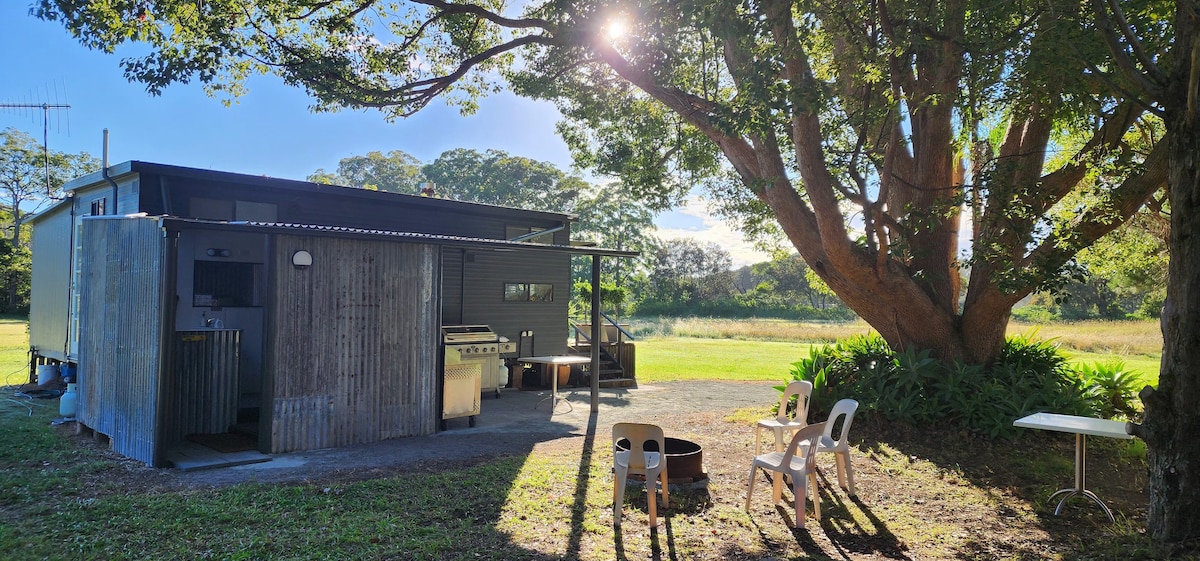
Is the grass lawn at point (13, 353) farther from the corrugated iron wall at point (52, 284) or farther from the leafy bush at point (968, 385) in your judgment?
the leafy bush at point (968, 385)

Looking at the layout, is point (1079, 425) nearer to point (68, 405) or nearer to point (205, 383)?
point (205, 383)

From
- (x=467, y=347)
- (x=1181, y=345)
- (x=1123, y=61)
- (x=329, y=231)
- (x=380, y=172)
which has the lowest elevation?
(x=467, y=347)

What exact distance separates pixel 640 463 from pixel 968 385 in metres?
5.56

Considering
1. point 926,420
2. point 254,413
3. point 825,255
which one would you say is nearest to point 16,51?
point 254,413

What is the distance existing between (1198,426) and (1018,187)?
3.73 m

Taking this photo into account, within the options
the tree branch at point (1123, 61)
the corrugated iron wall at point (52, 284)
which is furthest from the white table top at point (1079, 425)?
the corrugated iron wall at point (52, 284)

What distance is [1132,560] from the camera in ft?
14.3

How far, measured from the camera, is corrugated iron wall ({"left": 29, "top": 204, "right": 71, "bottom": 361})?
11.3 meters

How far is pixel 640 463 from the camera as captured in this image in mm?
5281

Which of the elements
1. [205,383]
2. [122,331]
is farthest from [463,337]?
[122,331]

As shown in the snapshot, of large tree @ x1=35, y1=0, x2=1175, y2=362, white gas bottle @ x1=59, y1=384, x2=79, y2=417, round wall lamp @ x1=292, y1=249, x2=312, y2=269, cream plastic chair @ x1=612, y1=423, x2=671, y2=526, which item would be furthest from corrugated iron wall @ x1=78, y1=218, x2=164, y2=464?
cream plastic chair @ x1=612, y1=423, x2=671, y2=526

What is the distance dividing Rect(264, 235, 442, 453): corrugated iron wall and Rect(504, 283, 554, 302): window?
540cm

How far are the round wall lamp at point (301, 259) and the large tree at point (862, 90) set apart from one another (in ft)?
11.6

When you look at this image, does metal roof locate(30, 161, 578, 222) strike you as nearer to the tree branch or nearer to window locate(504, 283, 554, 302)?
window locate(504, 283, 554, 302)
